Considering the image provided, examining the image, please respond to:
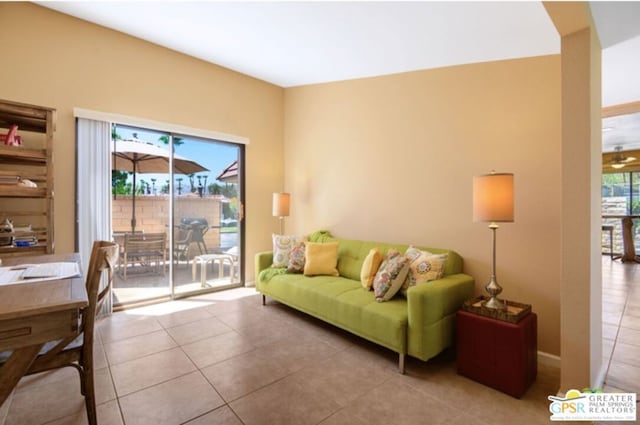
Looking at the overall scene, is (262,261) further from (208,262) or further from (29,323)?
(29,323)

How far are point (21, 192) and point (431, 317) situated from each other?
11.4ft

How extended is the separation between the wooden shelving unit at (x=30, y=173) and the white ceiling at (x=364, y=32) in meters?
1.21

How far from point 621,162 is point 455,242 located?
6556 millimetres

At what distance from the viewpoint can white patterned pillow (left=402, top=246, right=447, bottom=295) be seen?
8.38ft

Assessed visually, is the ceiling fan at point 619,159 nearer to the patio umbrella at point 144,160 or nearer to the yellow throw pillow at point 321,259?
the yellow throw pillow at point 321,259

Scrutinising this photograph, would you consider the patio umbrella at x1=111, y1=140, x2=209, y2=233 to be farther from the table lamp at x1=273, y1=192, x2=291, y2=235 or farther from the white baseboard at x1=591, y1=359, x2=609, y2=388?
the white baseboard at x1=591, y1=359, x2=609, y2=388

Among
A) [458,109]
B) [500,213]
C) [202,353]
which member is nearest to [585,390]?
[500,213]

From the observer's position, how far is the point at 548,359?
2348mm

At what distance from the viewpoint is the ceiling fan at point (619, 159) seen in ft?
21.3

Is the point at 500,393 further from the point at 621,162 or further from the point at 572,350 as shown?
the point at 621,162

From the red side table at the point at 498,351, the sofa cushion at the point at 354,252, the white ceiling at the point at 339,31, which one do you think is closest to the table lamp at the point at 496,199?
the red side table at the point at 498,351

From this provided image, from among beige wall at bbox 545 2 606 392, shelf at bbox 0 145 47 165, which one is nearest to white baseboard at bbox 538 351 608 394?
beige wall at bbox 545 2 606 392

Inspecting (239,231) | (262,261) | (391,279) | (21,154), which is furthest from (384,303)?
(21,154)

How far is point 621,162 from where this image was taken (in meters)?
6.49
